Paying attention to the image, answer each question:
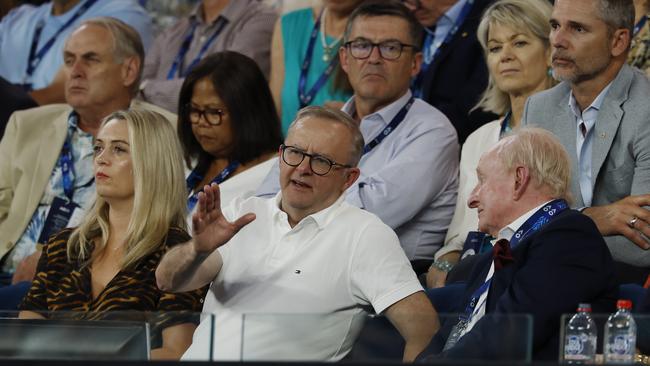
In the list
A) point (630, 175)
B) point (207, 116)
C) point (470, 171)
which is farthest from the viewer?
point (207, 116)

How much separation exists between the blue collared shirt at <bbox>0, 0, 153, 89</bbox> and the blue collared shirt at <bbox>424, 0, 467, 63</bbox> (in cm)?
182

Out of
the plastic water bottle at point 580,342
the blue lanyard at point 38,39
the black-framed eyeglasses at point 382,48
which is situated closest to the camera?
the plastic water bottle at point 580,342

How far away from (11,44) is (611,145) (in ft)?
12.6

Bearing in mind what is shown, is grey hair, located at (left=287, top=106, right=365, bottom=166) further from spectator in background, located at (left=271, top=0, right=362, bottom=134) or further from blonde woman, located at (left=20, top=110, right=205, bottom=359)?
spectator in background, located at (left=271, top=0, right=362, bottom=134)

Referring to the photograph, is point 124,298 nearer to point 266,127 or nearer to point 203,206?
point 203,206

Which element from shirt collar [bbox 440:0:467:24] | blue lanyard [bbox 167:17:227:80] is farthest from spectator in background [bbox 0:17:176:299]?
shirt collar [bbox 440:0:467:24]

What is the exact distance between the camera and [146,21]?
6773mm

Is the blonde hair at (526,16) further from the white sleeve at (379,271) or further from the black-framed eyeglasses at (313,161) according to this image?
the white sleeve at (379,271)

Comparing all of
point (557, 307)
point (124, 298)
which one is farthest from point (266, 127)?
point (557, 307)

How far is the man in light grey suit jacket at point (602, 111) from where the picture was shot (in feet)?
13.5

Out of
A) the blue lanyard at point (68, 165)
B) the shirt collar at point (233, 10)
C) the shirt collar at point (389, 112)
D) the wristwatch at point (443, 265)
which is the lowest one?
the wristwatch at point (443, 265)

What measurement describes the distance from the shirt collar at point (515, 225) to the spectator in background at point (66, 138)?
7.76 feet

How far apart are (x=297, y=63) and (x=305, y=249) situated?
223 cm

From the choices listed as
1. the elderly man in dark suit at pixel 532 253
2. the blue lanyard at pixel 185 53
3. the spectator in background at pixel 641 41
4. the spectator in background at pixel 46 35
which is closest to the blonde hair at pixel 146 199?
the elderly man in dark suit at pixel 532 253
